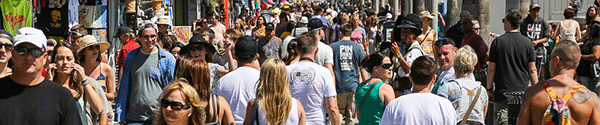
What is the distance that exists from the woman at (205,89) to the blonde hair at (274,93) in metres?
0.26

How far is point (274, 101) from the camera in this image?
198 inches

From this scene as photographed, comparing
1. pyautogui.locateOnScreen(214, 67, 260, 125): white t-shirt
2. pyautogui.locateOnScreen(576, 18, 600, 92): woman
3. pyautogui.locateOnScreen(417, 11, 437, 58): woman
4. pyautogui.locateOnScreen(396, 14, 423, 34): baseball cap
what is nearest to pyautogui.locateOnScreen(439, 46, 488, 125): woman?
pyautogui.locateOnScreen(214, 67, 260, 125): white t-shirt

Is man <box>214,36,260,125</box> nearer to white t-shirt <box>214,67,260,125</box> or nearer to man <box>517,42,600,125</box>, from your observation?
white t-shirt <box>214,67,260,125</box>

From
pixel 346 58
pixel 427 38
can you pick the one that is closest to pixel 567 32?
pixel 427 38

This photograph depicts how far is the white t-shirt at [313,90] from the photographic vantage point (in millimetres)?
6125

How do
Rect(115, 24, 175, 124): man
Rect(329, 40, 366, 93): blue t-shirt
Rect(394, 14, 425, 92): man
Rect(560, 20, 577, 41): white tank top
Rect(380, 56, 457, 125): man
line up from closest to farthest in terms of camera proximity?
Rect(380, 56, 457, 125): man
Rect(115, 24, 175, 124): man
Rect(394, 14, 425, 92): man
Rect(329, 40, 366, 93): blue t-shirt
Rect(560, 20, 577, 41): white tank top

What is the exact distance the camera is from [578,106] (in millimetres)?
4941

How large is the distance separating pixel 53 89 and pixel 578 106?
3266mm

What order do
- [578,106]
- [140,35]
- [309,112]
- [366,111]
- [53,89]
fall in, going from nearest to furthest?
1. [53,89]
2. [578,106]
3. [366,111]
4. [309,112]
5. [140,35]

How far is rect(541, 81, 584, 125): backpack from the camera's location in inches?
193

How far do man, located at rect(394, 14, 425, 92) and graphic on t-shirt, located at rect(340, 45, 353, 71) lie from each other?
1.08 meters

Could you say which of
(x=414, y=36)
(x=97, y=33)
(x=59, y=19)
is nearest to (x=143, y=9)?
(x=97, y=33)

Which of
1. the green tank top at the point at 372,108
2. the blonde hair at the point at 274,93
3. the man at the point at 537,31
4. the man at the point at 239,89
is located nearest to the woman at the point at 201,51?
the man at the point at 239,89

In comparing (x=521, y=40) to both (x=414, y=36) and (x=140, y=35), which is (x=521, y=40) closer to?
(x=414, y=36)
